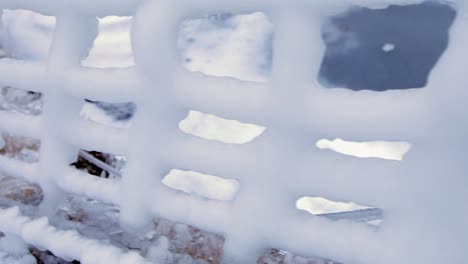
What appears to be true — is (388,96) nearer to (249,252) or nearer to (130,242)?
(249,252)

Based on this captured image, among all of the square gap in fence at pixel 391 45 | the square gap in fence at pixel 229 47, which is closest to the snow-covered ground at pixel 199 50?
the square gap in fence at pixel 229 47

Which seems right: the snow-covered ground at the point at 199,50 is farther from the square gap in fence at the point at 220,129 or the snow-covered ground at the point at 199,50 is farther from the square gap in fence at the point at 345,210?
the square gap in fence at the point at 345,210

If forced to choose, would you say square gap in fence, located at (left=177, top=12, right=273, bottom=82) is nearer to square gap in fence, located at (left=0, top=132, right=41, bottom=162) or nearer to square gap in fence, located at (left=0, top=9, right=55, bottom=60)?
square gap in fence, located at (left=0, top=9, right=55, bottom=60)

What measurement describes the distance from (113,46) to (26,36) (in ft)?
0.95

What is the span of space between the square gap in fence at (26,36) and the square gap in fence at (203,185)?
78 cm

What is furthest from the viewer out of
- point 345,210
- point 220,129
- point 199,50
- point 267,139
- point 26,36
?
point 26,36

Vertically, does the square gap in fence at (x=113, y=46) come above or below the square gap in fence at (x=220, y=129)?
above

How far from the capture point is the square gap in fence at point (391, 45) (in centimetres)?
141

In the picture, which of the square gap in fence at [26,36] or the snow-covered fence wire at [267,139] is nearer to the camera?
the snow-covered fence wire at [267,139]

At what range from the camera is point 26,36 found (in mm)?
2084

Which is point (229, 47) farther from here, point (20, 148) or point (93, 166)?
point (20, 148)

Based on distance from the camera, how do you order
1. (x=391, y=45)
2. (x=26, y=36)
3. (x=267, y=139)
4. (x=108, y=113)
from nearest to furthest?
(x=267, y=139), (x=391, y=45), (x=108, y=113), (x=26, y=36)

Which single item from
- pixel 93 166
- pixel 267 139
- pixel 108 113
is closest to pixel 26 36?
pixel 108 113

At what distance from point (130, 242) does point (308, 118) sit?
0.39 meters
